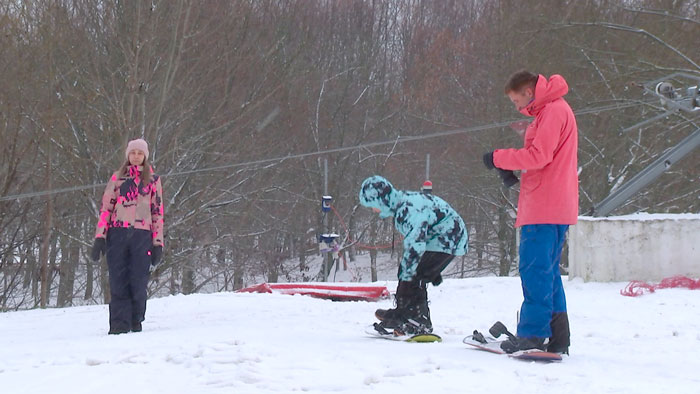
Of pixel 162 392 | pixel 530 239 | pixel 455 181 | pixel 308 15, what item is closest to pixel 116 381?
pixel 162 392

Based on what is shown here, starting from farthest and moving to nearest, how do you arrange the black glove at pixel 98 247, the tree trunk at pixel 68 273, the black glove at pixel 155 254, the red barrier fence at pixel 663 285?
the tree trunk at pixel 68 273
the red barrier fence at pixel 663 285
the black glove at pixel 155 254
the black glove at pixel 98 247

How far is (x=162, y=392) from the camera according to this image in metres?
3.52

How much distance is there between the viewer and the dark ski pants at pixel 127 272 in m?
6.48

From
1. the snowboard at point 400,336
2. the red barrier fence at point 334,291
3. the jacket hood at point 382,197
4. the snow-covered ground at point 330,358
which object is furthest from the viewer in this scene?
the red barrier fence at point 334,291

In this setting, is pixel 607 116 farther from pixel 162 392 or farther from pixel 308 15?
pixel 162 392

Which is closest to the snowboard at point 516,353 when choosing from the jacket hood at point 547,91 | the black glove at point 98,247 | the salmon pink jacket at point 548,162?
the salmon pink jacket at point 548,162

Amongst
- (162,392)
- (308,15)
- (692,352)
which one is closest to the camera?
(162,392)

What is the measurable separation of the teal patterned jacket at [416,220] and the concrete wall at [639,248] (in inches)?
185

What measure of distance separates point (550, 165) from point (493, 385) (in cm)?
144

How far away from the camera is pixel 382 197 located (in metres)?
5.57

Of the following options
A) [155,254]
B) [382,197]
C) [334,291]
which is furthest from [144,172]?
[334,291]

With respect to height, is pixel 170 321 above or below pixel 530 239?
below

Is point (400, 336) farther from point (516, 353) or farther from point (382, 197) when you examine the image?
point (516, 353)

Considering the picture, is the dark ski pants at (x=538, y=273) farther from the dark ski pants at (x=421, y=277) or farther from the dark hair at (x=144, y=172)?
the dark hair at (x=144, y=172)
